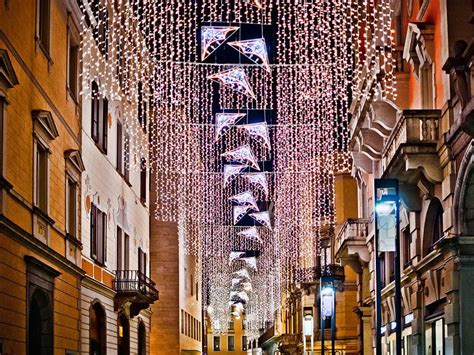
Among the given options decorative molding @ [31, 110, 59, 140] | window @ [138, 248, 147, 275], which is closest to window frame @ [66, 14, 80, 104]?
decorative molding @ [31, 110, 59, 140]

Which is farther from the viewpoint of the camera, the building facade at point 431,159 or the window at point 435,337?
the window at point 435,337

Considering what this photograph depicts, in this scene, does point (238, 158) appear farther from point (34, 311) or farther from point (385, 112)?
point (34, 311)

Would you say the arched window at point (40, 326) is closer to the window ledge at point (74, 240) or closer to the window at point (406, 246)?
the window ledge at point (74, 240)

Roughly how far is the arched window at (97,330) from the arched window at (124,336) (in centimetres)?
537

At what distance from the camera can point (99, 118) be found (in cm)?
3991

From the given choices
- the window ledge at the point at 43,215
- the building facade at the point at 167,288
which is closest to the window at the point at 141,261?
the building facade at the point at 167,288

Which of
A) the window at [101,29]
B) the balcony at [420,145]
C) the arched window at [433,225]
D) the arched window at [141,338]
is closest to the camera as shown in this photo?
the balcony at [420,145]

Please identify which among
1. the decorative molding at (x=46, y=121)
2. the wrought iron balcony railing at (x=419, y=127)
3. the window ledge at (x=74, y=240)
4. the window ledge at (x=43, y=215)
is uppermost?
the decorative molding at (x=46, y=121)

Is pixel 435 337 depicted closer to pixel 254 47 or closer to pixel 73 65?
pixel 254 47

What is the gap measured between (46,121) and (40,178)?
173 cm

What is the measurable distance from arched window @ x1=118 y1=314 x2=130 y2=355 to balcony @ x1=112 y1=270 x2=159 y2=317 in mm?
472

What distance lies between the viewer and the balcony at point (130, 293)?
4269 cm

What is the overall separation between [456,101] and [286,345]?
63362 mm

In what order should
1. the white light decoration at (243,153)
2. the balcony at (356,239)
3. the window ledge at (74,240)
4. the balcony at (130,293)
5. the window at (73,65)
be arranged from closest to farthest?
the window ledge at (74,240)
the window at (73,65)
the balcony at (356,239)
the balcony at (130,293)
the white light decoration at (243,153)
